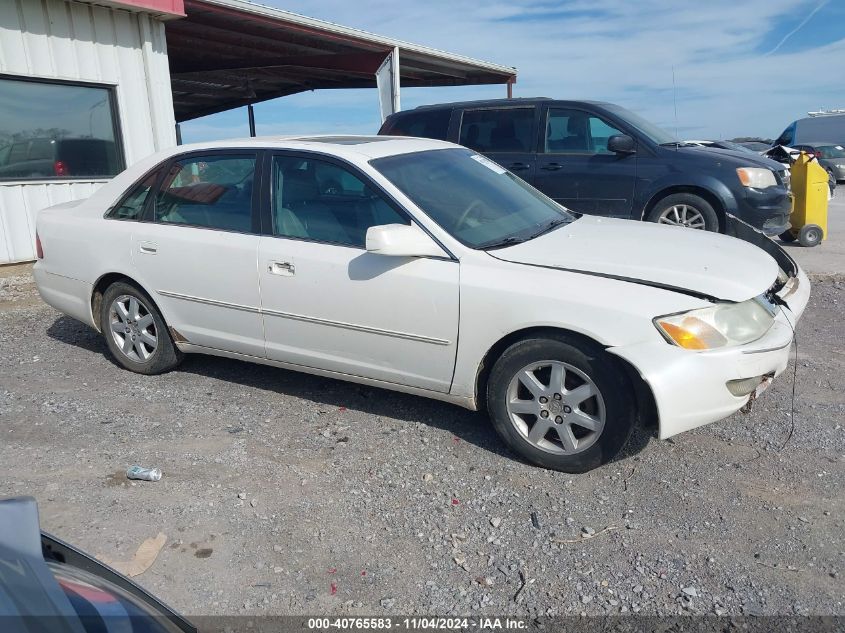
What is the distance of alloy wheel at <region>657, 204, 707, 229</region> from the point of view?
805 centimetres

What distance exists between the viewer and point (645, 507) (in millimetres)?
3289

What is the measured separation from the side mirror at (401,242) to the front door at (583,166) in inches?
194

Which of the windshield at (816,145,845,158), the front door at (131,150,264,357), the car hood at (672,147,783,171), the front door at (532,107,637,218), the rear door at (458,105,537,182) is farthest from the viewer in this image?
the windshield at (816,145,845,158)

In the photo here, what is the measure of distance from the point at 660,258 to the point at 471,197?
1.21 metres

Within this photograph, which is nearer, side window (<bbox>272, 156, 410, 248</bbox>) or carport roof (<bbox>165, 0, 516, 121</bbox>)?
side window (<bbox>272, 156, 410, 248</bbox>)

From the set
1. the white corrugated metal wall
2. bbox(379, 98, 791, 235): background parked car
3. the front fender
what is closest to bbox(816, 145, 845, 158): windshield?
bbox(379, 98, 791, 235): background parked car

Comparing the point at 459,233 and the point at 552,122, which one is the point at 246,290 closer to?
the point at 459,233

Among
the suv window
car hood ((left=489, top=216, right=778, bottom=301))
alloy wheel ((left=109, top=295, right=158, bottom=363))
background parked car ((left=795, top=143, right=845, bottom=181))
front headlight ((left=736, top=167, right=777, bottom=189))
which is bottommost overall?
background parked car ((left=795, top=143, right=845, bottom=181))

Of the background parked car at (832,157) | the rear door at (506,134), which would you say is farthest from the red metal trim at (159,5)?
the background parked car at (832,157)

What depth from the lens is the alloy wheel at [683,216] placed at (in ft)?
26.4

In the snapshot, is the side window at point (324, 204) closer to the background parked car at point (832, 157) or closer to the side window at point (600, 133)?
the side window at point (600, 133)

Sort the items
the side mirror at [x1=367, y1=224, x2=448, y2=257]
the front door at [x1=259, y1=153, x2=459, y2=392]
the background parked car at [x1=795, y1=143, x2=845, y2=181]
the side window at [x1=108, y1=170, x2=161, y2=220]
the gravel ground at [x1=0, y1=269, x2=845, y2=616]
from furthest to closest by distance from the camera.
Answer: the background parked car at [x1=795, y1=143, x2=845, y2=181] → the side window at [x1=108, y1=170, x2=161, y2=220] → the front door at [x1=259, y1=153, x2=459, y2=392] → the side mirror at [x1=367, y1=224, x2=448, y2=257] → the gravel ground at [x1=0, y1=269, x2=845, y2=616]

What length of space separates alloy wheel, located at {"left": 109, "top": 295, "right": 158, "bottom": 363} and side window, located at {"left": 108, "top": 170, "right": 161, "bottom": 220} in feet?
1.87

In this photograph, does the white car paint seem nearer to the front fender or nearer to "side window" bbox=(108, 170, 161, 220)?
"side window" bbox=(108, 170, 161, 220)
